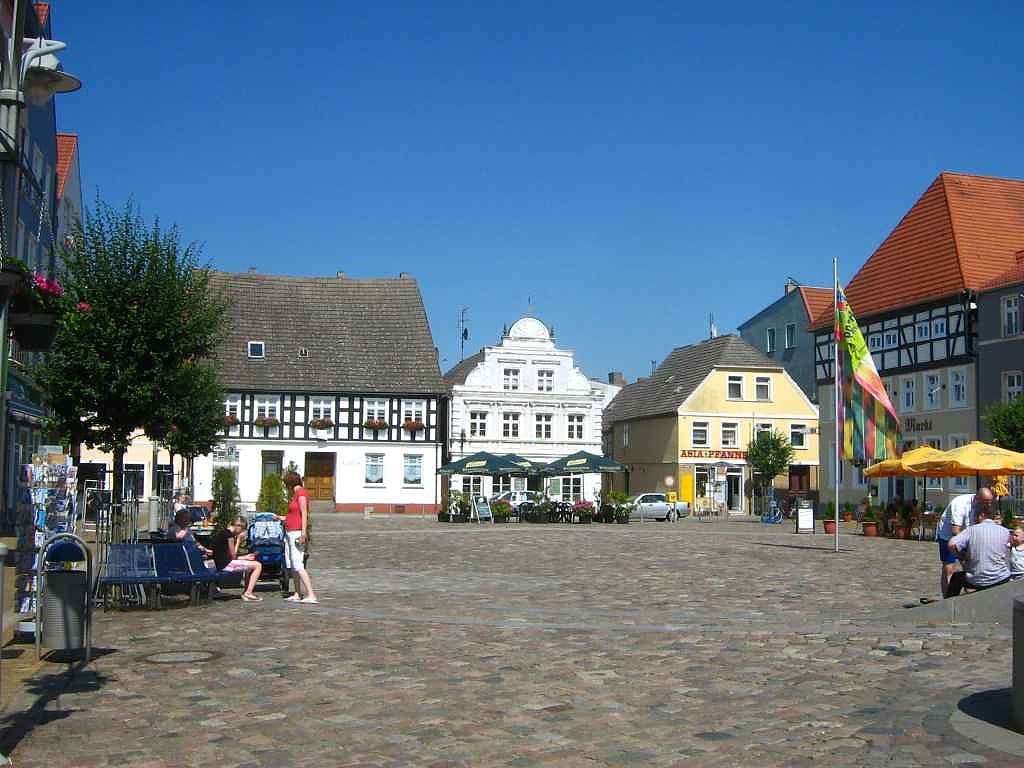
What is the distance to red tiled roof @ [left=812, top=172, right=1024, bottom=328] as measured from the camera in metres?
48.4

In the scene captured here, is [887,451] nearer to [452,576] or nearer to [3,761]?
[452,576]

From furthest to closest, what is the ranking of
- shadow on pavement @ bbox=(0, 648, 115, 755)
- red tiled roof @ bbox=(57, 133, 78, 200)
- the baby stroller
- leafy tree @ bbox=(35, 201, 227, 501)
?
red tiled roof @ bbox=(57, 133, 78, 200) → leafy tree @ bbox=(35, 201, 227, 501) → the baby stroller → shadow on pavement @ bbox=(0, 648, 115, 755)

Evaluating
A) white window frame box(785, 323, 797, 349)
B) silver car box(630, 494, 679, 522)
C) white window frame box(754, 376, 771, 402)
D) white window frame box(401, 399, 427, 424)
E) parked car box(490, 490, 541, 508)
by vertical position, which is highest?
white window frame box(785, 323, 797, 349)

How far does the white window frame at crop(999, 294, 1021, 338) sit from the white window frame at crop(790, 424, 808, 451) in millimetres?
22275

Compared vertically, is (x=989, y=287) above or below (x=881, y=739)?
above

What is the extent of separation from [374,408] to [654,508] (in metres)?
14.6

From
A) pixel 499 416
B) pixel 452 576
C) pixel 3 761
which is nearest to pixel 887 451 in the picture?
pixel 452 576

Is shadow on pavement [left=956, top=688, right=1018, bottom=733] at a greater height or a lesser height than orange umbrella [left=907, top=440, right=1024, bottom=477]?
lesser

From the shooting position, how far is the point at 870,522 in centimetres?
3812

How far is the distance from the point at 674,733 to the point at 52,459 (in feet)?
33.3

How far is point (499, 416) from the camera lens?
204ft

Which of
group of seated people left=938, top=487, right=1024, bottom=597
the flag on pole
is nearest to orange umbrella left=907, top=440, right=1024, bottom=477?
the flag on pole

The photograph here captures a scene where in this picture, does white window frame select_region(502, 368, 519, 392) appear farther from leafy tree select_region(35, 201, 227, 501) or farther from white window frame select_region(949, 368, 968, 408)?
leafy tree select_region(35, 201, 227, 501)

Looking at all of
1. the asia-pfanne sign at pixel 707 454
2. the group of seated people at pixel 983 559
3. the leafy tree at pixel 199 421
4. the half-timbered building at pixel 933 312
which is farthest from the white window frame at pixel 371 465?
the group of seated people at pixel 983 559
